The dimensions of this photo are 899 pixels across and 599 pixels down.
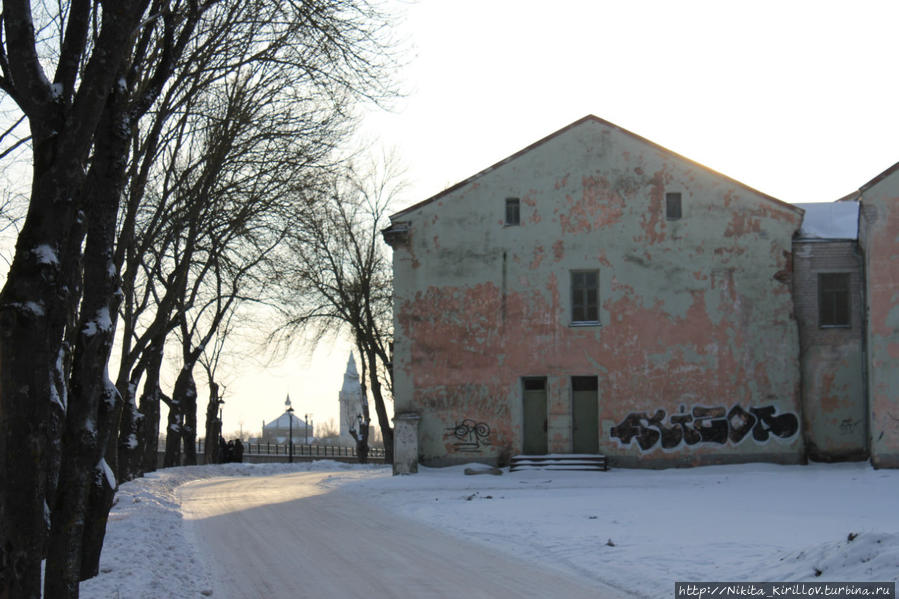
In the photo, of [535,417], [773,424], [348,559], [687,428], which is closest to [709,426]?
[687,428]

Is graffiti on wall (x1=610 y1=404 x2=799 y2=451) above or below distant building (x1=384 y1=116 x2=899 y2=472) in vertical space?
below

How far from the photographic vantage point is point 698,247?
31500 millimetres

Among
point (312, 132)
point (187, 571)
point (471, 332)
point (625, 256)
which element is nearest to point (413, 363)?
point (471, 332)

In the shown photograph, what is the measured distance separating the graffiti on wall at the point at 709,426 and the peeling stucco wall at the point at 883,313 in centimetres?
302

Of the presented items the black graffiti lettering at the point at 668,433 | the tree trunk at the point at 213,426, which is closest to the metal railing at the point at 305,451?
the tree trunk at the point at 213,426

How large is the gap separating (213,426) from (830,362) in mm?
30458

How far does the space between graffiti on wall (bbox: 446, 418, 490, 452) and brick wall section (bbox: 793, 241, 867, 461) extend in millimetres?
9282

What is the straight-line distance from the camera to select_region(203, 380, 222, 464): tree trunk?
49844 mm

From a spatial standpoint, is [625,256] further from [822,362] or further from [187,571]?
[187,571]

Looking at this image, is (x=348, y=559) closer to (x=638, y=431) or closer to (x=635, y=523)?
(x=635, y=523)

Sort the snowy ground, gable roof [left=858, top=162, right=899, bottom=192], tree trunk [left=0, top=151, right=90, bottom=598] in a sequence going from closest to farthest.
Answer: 1. tree trunk [left=0, top=151, right=90, bottom=598]
2. the snowy ground
3. gable roof [left=858, top=162, right=899, bottom=192]

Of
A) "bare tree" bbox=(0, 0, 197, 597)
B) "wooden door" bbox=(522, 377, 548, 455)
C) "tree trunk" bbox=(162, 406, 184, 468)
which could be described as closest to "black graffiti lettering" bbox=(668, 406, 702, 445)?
"wooden door" bbox=(522, 377, 548, 455)

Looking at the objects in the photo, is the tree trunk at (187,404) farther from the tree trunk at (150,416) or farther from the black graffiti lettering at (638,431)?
the black graffiti lettering at (638,431)

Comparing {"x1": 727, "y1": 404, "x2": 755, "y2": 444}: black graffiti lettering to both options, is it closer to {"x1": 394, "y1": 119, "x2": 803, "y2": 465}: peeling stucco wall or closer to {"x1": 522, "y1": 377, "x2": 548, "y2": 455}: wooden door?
{"x1": 394, "y1": 119, "x2": 803, "y2": 465}: peeling stucco wall
